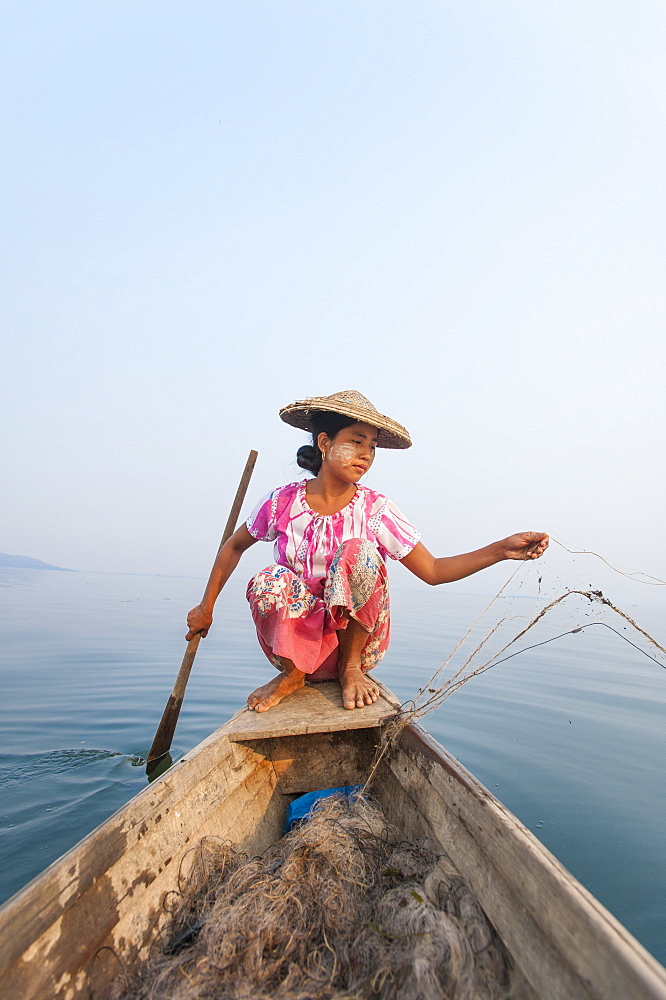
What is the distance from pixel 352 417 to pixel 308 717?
148cm

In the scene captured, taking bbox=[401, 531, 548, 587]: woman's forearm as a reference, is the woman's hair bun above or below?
above

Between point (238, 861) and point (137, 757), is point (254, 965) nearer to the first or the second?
point (238, 861)

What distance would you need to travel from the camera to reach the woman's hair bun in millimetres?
3285

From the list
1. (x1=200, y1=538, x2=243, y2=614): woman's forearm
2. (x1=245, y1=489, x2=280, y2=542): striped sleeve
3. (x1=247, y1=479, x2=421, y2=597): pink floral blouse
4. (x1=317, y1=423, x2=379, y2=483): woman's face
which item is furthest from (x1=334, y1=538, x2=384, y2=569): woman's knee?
(x1=200, y1=538, x2=243, y2=614): woman's forearm

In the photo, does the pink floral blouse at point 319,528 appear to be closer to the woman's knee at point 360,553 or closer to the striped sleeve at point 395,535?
the striped sleeve at point 395,535

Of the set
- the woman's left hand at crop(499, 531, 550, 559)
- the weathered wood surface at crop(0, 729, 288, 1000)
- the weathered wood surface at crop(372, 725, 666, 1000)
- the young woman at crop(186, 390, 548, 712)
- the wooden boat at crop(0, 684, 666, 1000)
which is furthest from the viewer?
the young woman at crop(186, 390, 548, 712)

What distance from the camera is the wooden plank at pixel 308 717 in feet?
7.63

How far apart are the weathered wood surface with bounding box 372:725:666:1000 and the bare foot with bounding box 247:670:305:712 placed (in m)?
0.84

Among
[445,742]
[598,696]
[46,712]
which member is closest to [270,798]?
[445,742]

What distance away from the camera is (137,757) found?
13.1ft

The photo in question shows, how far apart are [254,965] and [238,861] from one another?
1.95 feet

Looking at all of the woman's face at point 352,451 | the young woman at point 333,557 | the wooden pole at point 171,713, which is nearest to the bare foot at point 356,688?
the young woman at point 333,557

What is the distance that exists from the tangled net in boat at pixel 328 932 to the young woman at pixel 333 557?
0.93m

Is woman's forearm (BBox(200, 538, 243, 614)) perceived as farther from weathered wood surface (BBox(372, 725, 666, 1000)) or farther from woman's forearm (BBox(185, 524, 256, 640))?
weathered wood surface (BBox(372, 725, 666, 1000))
